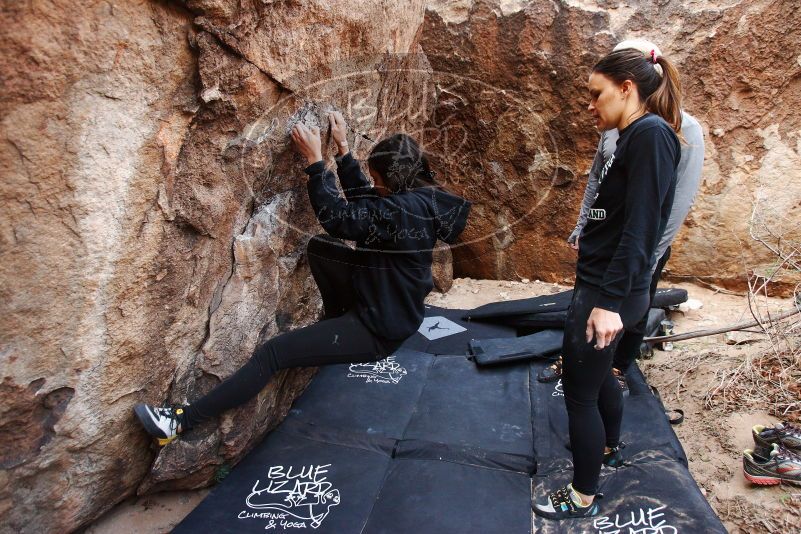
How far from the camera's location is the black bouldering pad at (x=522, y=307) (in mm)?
3746

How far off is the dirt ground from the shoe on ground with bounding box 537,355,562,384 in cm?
56

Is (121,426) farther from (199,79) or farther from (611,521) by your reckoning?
(611,521)

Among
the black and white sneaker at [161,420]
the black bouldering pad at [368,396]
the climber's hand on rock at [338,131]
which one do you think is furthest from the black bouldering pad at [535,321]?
the black and white sneaker at [161,420]

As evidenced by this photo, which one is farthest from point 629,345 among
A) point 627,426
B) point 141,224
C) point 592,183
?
point 141,224

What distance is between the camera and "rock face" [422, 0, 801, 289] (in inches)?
153

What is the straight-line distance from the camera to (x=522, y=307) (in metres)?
3.82

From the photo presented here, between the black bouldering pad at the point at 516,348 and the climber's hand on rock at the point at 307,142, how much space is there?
1546mm

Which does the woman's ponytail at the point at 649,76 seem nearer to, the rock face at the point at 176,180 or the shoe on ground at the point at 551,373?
the rock face at the point at 176,180

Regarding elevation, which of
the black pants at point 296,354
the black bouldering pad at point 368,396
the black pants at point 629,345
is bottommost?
the black bouldering pad at point 368,396

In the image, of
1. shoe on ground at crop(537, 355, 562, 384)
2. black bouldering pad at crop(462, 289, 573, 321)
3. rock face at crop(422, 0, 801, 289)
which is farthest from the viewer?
rock face at crop(422, 0, 801, 289)

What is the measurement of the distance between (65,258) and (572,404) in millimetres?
1684

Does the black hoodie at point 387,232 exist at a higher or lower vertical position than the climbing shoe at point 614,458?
higher

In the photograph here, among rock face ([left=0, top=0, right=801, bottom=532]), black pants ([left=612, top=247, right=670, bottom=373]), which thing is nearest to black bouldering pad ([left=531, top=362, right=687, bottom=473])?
black pants ([left=612, top=247, right=670, bottom=373])

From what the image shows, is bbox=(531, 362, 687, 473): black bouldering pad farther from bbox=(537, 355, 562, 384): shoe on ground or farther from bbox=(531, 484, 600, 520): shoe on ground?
bbox=(531, 484, 600, 520): shoe on ground
